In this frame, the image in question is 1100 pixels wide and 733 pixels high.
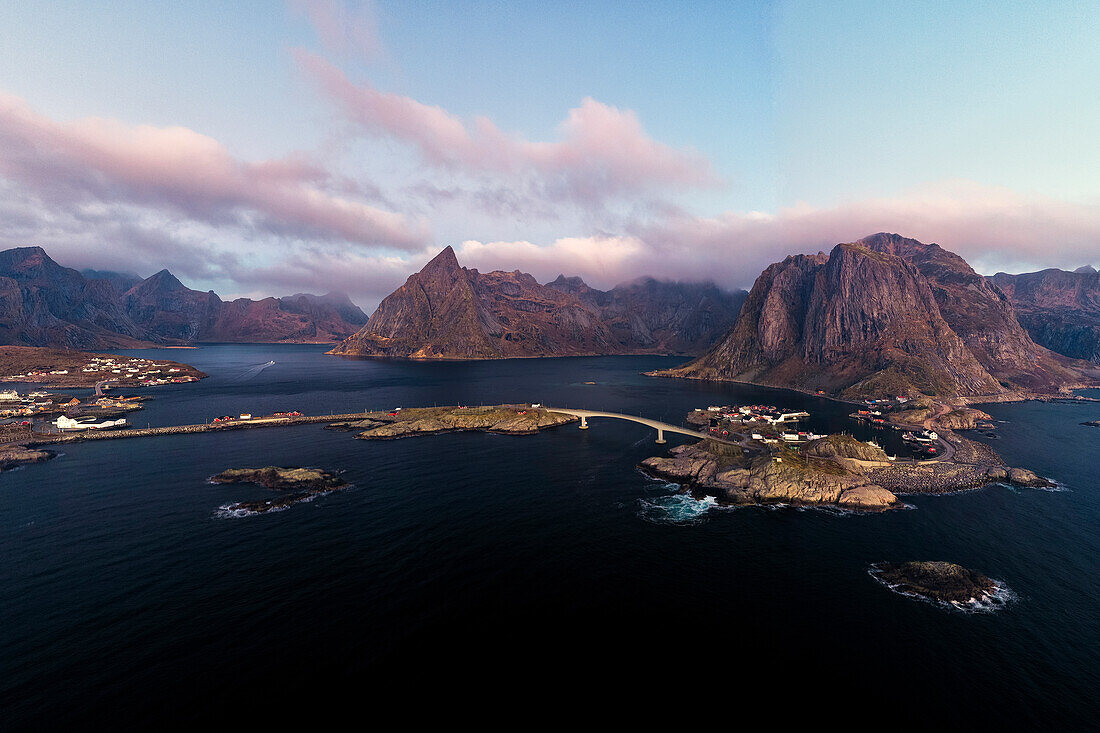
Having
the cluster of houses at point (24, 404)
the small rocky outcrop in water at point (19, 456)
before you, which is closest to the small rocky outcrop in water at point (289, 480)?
the small rocky outcrop in water at point (19, 456)

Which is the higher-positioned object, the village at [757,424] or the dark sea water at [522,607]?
the village at [757,424]

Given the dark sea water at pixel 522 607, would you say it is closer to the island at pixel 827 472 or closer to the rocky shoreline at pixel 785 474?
the rocky shoreline at pixel 785 474

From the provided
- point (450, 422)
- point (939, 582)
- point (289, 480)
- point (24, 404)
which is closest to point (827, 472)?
point (939, 582)

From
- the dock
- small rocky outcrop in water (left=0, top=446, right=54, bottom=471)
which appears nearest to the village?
the dock

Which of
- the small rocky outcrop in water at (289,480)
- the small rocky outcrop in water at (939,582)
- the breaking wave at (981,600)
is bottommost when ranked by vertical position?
the breaking wave at (981,600)

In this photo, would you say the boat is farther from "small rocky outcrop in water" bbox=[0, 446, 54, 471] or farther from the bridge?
the bridge
